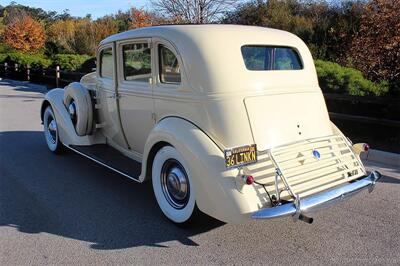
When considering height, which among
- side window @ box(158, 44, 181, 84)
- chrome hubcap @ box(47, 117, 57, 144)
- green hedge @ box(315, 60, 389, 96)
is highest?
side window @ box(158, 44, 181, 84)

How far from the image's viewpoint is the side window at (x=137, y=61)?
16.1 feet

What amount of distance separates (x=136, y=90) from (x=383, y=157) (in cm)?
390

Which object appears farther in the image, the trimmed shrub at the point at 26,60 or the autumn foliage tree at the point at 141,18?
the trimmed shrub at the point at 26,60

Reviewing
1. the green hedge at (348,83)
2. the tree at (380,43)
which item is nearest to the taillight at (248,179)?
the tree at (380,43)

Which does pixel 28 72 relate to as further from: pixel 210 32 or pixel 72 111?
pixel 210 32

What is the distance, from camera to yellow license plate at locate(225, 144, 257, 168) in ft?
12.2

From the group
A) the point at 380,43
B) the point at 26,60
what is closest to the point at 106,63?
the point at 380,43

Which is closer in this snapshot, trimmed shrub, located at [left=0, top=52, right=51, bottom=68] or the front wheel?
the front wheel

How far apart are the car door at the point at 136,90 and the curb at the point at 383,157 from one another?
12.0 ft

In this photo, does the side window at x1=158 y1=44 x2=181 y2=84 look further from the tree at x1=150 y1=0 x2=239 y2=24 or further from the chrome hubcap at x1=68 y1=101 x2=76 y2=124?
the tree at x1=150 y1=0 x2=239 y2=24

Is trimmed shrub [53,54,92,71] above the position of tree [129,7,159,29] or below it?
below

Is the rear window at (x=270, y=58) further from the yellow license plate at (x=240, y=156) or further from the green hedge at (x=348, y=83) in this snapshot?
the green hedge at (x=348, y=83)

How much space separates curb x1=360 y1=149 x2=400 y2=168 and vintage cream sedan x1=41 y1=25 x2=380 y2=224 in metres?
2.21

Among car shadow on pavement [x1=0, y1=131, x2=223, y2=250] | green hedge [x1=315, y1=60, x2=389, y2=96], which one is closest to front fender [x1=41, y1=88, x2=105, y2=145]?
car shadow on pavement [x1=0, y1=131, x2=223, y2=250]
